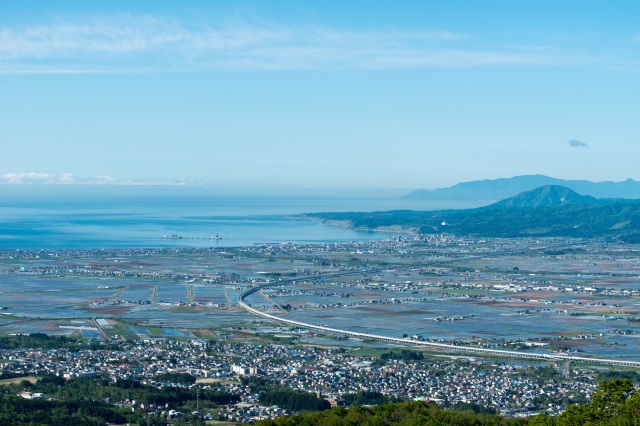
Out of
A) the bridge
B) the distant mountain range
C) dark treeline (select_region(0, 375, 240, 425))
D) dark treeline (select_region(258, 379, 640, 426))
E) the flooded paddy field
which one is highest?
the distant mountain range

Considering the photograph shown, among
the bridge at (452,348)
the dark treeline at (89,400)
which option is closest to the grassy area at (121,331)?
the bridge at (452,348)

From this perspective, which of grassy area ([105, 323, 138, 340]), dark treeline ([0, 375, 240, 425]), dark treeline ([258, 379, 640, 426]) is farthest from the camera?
grassy area ([105, 323, 138, 340])

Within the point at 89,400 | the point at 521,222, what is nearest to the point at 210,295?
the point at 89,400

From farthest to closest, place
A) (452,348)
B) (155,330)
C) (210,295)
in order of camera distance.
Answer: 1. (210,295)
2. (155,330)
3. (452,348)

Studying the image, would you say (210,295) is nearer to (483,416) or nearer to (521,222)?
(483,416)

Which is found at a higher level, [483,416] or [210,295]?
[483,416]

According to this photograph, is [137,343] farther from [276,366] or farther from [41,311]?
[41,311]

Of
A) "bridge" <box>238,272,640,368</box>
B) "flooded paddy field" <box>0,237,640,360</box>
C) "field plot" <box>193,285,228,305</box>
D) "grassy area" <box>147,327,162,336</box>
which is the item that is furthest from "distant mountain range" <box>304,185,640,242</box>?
"grassy area" <box>147,327,162,336</box>

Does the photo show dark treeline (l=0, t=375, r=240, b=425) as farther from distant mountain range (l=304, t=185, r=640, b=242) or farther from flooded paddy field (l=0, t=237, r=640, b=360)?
distant mountain range (l=304, t=185, r=640, b=242)

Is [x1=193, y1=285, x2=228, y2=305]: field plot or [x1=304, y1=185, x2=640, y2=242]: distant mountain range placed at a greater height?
[x1=304, y1=185, x2=640, y2=242]: distant mountain range
